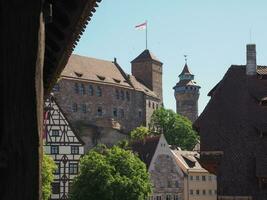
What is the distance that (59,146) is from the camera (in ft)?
172

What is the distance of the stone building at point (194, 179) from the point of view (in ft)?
228

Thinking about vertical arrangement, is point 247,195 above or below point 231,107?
below

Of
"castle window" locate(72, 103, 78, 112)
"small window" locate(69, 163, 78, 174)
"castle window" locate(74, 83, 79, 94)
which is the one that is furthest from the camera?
"castle window" locate(74, 83, 79, 94)

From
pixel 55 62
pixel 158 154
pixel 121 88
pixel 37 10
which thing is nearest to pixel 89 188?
pixel 158 154

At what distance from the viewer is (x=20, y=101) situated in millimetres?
4312

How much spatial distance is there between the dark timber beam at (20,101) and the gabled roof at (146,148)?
198ft

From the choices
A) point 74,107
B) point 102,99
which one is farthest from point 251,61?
point 102,99

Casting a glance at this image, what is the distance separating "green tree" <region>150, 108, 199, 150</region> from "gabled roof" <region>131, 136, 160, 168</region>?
75.2 ft

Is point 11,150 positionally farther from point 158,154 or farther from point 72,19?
point 158,154

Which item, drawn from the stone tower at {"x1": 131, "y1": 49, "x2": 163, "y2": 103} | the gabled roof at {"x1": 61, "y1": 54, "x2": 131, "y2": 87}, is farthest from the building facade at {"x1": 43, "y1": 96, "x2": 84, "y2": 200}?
the stone tower at {"x1": 131, "y1": 49, "x2": 163, "y2": 103}

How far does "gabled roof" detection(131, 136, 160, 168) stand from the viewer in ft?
213

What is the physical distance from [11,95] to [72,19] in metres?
2.11

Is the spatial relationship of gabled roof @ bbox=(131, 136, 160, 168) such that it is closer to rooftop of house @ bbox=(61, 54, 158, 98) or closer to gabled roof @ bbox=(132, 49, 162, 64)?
rooftop of house @ bbox=(61, 54, 158, 98)

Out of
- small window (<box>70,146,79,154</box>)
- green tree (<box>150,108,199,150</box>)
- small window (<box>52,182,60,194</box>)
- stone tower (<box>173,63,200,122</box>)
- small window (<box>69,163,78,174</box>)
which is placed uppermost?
stone tower (<box>173,63,200,122</box>)
